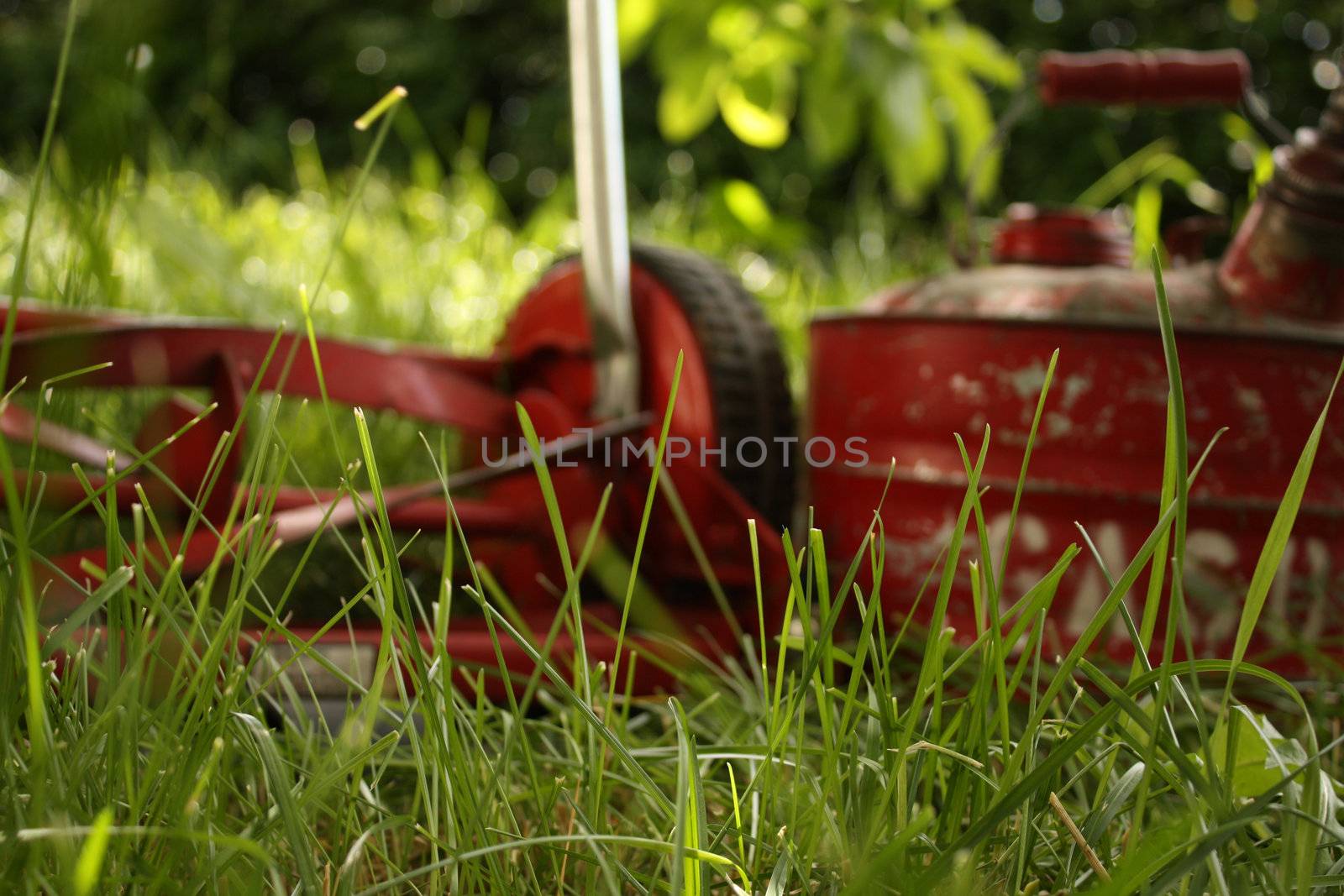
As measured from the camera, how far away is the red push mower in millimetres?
1162

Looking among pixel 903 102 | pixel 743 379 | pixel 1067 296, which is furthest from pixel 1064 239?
pixel 903 102

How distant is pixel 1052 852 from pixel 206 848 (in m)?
0.40

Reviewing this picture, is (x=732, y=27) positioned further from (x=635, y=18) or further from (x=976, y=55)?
(x=976, y=55)

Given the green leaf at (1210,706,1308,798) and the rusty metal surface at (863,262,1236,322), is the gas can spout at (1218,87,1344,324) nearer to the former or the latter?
the rusty metal surface at (863,262,1236,322)

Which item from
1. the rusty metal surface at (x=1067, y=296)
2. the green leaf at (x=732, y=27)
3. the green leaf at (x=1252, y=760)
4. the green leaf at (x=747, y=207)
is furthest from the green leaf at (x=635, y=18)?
the green leaf at (x=1252, y=760)

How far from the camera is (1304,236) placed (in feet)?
3.95

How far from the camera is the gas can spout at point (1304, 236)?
1193mm

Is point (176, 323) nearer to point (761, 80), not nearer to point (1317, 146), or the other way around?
point (1317, 146)

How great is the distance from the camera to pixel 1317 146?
47.2 inches

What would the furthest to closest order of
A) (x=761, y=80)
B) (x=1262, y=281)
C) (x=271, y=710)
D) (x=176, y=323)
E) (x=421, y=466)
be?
(x=761, y=80) → (x=421, y=466) → (x=1262, y=281) → (x=176, y=323) → (x=271, y=710)

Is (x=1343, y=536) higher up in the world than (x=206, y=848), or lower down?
lower down

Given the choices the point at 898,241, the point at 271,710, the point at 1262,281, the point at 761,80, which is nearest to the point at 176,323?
the point at 271,710

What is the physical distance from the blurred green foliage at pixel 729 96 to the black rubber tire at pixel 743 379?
1.24ft

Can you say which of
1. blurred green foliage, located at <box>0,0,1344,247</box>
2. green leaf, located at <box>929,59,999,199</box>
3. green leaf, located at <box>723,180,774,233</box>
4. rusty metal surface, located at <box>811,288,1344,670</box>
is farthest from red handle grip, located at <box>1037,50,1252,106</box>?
green leaf, located at <box>723,180,774,233</box>
